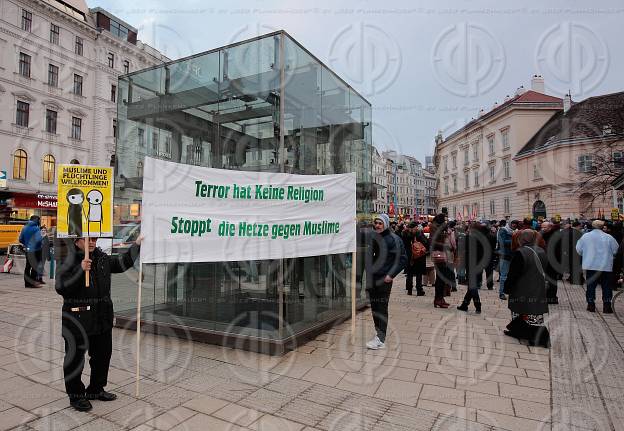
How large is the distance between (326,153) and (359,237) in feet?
6.89

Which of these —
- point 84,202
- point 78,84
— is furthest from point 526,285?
point 78,84

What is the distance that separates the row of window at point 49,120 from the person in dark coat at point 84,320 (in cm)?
3434

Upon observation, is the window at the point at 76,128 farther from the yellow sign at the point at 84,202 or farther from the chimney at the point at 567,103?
the chimney at the point at 567,103

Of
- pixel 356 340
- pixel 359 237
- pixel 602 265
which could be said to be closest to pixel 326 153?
pixel 359 237

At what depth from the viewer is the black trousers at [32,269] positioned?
443 inches

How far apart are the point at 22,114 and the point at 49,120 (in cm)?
208

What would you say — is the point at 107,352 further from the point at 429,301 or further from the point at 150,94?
the point at 429,301

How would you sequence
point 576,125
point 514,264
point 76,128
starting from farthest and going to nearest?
point 576,125 < point 76,128 < point 514,264

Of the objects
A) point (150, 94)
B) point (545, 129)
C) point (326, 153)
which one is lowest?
point (326, 153)

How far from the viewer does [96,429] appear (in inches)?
138

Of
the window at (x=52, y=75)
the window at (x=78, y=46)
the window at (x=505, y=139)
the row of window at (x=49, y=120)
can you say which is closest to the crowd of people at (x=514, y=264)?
the row of window at (x=49, y=120)

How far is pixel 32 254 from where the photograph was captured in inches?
447

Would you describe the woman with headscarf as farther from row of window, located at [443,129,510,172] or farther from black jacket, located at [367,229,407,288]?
row of window, located at [443,129,510,172]

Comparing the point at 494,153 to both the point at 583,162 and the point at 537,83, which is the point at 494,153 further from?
the point at 583,162
